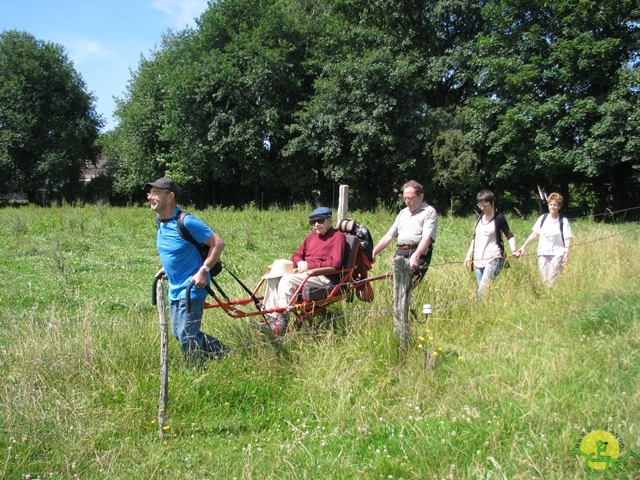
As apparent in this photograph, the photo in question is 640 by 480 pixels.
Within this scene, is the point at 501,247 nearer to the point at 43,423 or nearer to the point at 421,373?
the point at 421,373

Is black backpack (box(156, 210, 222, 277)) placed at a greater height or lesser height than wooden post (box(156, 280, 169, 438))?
greater

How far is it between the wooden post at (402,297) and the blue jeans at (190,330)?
1.65 metres

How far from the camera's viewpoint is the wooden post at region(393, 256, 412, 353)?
461cm

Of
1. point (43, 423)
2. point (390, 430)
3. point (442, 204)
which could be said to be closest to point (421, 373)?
point (390, 430)

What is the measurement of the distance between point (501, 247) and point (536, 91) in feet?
64.5

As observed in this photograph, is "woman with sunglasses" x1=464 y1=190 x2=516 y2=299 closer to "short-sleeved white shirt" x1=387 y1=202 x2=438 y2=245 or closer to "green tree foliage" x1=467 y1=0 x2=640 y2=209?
"short-sleeved white shirt" x1=387 y1=202 x2=438 y2=245

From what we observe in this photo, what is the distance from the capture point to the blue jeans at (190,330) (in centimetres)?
455

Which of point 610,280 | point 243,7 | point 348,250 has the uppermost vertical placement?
point 243,7

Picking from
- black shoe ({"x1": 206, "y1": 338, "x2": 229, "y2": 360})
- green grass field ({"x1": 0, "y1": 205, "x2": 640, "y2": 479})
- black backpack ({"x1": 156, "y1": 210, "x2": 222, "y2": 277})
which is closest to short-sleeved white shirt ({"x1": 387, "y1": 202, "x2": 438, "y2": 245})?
green grass field ({"x1": 0, "y1": 205, "x2": 640, "y2": 479})

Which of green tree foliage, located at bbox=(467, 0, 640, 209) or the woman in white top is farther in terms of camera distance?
green tree foliage, located at bbox=(467, 0, 640, 209)

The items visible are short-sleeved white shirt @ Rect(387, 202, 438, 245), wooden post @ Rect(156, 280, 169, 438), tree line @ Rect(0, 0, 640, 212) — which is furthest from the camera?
tree line @ Rect(0, 0, 640, 212)

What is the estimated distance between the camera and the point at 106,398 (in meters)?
4.20

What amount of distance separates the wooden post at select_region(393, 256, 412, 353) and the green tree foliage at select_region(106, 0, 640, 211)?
19.0m

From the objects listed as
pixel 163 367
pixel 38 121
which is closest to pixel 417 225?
pixel 163 367
